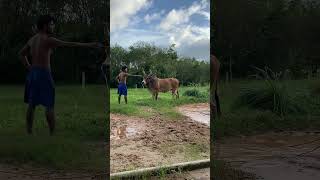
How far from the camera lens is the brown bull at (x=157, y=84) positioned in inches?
215

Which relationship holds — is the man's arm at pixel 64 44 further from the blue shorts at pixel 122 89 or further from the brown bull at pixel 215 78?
the brown bull at pixel 215 78

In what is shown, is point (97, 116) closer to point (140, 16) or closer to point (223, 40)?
point (140, 16)

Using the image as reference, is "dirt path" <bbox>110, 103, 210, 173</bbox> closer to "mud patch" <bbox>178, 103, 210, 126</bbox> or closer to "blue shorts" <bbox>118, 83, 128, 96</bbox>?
"mud patch" <bbox>178, 103, 210, 126</bbox>

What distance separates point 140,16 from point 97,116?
114 cm

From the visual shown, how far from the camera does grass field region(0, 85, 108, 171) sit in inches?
193

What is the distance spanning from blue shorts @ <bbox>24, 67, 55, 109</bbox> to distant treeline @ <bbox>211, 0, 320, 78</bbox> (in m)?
1.78

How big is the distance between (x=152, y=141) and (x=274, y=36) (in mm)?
1700

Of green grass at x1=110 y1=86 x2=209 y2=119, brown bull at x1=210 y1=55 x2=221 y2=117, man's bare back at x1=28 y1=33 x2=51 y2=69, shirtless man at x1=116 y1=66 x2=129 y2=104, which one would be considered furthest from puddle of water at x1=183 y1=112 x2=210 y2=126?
man's bare back at x1=28 y1=33 x2=51 y2=69

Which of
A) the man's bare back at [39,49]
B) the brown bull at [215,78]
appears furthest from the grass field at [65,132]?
the brown bull at [215,78]

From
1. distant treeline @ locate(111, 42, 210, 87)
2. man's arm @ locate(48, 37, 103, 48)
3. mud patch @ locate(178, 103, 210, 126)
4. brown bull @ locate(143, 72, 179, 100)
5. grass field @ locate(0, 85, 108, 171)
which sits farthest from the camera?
mud patch @ locate(178, 103, 210, 126)

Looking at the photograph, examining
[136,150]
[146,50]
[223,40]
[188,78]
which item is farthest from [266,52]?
[136,150]

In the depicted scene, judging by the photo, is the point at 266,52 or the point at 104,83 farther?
the point at 266,52

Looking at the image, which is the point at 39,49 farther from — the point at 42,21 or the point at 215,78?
the point at 215,78

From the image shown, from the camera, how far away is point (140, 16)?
5.35 metres
